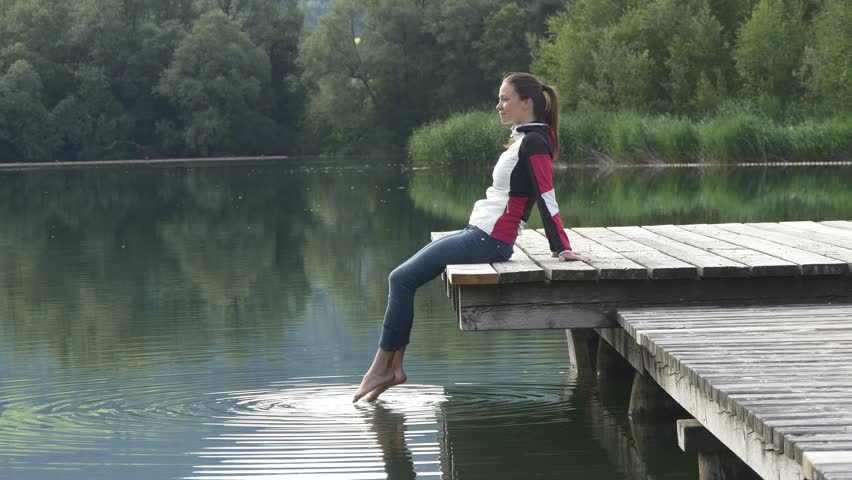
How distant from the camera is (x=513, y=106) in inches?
272

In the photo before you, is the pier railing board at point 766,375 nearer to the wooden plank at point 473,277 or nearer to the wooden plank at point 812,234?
the wooden plank at point 473,277

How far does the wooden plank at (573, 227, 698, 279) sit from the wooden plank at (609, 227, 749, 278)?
45 millimetres

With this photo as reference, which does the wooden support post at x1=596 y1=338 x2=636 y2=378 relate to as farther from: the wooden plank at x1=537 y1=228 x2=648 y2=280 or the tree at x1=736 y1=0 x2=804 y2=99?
the tree at x1=736 y1=0 x2=804 y2=99

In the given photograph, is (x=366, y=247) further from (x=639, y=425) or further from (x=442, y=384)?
(x=639, y=425)

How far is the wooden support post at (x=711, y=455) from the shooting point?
192 inches

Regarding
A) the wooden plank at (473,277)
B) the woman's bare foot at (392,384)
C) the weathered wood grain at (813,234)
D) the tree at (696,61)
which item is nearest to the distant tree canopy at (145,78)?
the tree at (696,61)

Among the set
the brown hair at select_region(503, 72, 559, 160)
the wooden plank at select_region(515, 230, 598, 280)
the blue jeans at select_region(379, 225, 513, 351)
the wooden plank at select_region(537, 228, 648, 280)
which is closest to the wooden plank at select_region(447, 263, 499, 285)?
the wooden plank at select_region(515, 230, 598, 280)

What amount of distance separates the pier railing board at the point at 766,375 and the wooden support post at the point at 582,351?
1.78 meters

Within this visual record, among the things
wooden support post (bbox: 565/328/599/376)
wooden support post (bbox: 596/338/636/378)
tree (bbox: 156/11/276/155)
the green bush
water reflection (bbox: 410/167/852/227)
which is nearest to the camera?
wooden support post (bbox: 596/338/636/378)

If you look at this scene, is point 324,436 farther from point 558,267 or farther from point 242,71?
point 242,71

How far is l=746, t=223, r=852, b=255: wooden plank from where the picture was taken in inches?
302

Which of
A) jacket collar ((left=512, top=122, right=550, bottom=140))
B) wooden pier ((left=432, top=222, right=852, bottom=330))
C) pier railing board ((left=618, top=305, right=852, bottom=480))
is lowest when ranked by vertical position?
pier railing board ((left=618, top=305, right=852, bottom=480))

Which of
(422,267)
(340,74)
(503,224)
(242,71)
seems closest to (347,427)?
(422,267)

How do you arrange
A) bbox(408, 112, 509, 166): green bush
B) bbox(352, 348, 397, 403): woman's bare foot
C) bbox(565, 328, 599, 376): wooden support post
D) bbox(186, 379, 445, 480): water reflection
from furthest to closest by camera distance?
bbox(408, 112, 509, 166): green bush → bbox(565, 328, 599, 376): wooden support post → bbox(352, 348, 397, 403): woman's bare foot → bbox(186, 379, 445, 480): water reflection
